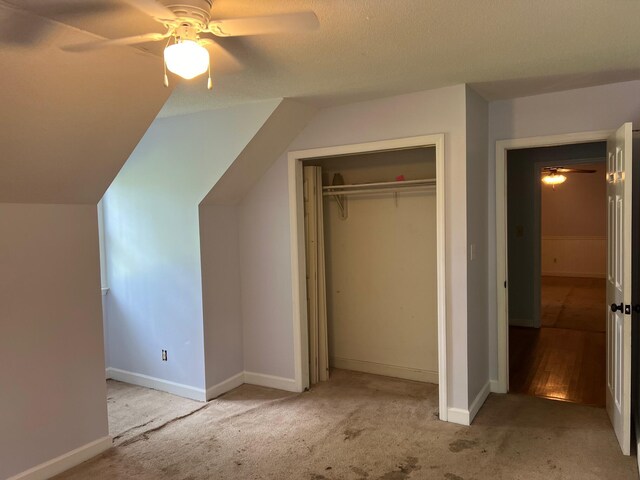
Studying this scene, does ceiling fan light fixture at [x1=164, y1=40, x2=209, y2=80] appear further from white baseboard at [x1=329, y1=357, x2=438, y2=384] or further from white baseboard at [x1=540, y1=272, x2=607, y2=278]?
white baseboard at [x1=540, y1=272, x2=607, y2=278]

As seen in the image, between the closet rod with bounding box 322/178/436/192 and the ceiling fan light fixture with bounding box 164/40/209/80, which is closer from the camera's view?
the ceiling fan light fixture with bounding box 164/40/209/80

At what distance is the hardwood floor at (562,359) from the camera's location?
3.92m

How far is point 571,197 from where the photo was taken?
33.1 ft

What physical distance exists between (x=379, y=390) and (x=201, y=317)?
5.38ft

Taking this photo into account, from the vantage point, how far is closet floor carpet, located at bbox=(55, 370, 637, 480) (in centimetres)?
278

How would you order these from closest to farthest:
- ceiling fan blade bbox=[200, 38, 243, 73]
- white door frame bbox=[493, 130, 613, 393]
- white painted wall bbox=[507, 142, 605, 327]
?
ceiling fan blade bbox=[200, 38, 243, 73] < white door frame bbox=[493, 130, 613, 393] < white painted wall bbox=[507, 142, 605, 327]

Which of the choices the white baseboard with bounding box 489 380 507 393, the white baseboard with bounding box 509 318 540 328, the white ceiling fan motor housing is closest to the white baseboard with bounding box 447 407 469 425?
the white baseboard with bounding box 489 380 507 393

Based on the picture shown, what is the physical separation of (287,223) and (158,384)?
1851 mm

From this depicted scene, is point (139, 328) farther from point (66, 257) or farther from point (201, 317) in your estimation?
point (66, 257)

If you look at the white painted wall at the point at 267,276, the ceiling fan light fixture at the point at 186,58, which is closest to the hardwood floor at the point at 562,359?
the white painted wall at the point at 267,276

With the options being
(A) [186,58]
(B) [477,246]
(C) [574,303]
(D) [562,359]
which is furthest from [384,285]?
(C) [574,303]

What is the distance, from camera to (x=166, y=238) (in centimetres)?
403

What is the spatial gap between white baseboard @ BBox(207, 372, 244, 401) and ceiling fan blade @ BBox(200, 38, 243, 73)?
258 centimetres

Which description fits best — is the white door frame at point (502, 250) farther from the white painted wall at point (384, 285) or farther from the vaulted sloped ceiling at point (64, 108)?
the vaulted sloped ceiling at point (64, 108)
